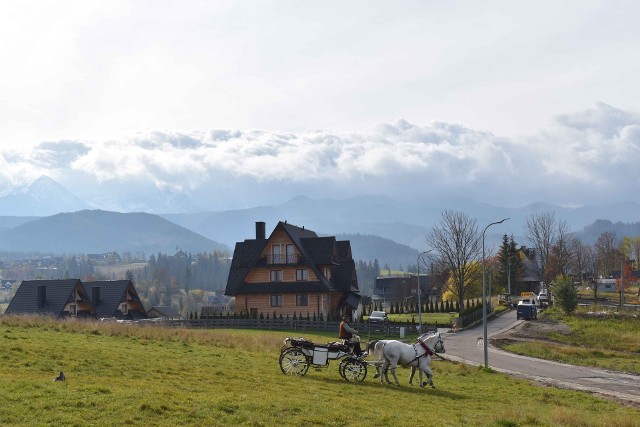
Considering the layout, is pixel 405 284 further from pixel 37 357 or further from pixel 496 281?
pixel 37 357

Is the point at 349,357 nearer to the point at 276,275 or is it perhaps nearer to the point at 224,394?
the point at 224,394

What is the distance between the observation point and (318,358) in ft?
88.0

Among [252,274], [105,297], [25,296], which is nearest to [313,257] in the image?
[252,274]

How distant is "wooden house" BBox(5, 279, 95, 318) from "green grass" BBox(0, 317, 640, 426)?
154 ft

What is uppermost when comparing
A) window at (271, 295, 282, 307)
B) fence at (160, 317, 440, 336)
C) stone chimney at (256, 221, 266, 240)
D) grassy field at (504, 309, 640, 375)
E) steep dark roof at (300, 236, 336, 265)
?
stone chimney at (256, 221, 266, 240)

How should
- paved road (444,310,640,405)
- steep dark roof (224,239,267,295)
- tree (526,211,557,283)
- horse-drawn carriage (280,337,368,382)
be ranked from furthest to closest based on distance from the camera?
tree (526,211,557,283) → steep dark roof (224,239,267,295) → paved road (444,310,640,405) → horse-drawn carriage (280,337,368,382)

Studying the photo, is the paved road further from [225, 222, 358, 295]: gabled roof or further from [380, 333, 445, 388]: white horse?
[225, 222, 358, 295]: gabled roof

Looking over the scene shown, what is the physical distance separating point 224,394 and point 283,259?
60.2 meters

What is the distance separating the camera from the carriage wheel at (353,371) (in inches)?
1061

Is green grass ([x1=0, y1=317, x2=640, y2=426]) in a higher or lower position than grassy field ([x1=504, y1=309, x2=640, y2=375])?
higher

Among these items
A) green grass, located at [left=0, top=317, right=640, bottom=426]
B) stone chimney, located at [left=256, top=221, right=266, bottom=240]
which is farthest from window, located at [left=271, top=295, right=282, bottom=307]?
green grass, located at [left=0, top=317, right=640, bottom=426]

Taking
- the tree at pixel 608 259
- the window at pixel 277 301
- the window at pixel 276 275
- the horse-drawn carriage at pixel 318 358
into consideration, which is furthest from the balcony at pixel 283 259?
the tree at pixel 608 259

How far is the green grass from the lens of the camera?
17281 millimetres

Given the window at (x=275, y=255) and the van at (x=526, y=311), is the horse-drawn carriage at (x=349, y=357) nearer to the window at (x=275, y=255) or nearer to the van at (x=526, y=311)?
the window at (x=275, y=255)
